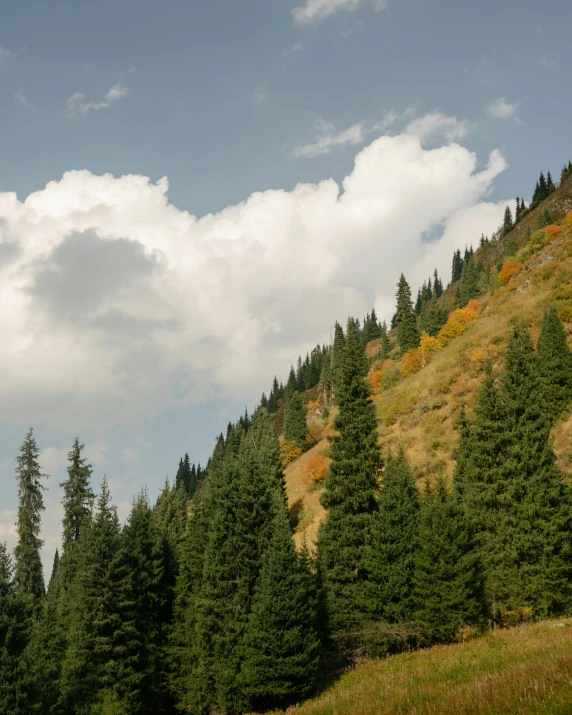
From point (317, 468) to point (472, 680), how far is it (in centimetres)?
4855

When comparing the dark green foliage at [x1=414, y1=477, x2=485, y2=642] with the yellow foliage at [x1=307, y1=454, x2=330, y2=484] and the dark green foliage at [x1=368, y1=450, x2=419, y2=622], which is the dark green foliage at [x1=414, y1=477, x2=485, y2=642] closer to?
the dark green foliage at [x1=368, y1=450, x2=419, y2=622]

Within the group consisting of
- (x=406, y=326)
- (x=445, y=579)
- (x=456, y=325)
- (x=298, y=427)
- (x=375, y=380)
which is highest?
(x=406, y=326)

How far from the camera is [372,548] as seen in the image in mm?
28375

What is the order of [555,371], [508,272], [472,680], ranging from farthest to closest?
[508,272], [555,371], [472,680]

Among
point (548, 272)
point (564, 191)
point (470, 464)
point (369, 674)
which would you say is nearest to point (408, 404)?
point (548, 272)

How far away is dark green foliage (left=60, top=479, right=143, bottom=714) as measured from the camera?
29109mm

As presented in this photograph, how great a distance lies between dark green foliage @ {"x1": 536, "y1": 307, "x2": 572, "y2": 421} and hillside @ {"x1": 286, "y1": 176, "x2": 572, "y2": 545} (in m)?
1.46

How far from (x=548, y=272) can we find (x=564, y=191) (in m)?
103

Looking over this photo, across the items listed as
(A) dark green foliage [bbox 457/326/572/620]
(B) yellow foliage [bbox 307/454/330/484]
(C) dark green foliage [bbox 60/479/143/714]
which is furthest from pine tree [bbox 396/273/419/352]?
(C) dark green foliage [bbox 60/479/143/714]

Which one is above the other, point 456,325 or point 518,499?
point 456,325

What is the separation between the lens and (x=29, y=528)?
149 ft

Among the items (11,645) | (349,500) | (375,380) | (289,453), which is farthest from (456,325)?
(11,645)

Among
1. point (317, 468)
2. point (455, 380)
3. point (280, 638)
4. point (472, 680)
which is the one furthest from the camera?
point (317, 468)

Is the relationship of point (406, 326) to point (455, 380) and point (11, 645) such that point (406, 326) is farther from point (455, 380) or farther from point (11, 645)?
point (11, 645)
